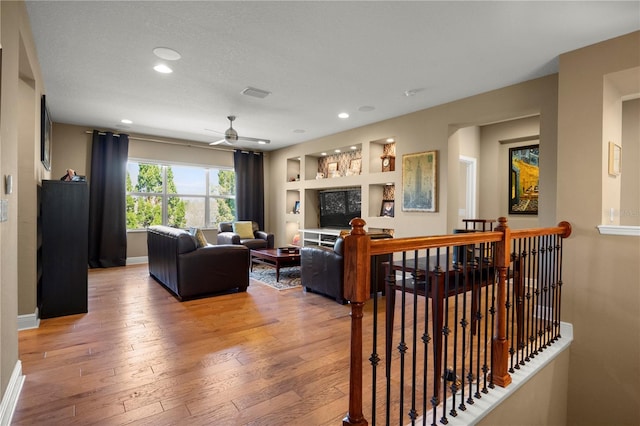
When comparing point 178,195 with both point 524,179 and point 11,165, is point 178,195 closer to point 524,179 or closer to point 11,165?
point 11,165

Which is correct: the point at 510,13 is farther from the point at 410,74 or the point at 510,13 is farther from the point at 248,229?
the point at 248,229

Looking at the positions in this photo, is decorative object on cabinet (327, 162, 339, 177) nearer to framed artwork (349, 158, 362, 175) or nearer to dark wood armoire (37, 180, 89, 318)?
framed artwork (349, 158, 362, 175)

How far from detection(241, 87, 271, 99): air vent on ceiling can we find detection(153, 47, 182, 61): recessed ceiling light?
3.24 ft

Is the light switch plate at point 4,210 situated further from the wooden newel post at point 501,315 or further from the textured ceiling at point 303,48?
the wooden newel post at point 501,315

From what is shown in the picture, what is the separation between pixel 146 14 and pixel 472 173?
5683 millimetres

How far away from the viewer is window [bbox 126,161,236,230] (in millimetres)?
6879

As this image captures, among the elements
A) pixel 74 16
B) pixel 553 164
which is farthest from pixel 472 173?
pixel 74 16

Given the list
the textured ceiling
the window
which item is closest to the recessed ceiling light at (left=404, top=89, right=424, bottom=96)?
the textured ceiling

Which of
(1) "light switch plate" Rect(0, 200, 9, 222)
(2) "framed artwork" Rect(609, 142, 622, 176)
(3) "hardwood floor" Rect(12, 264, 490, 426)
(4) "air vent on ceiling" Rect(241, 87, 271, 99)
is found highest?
(4) "air vent on ceiling" Rect(241, 87, 271, 99)

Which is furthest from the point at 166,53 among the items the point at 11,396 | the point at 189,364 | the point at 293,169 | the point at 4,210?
the point at 293,169

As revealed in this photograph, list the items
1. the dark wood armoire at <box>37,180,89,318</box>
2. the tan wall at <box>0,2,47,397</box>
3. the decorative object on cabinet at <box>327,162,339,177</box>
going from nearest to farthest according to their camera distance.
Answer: the tan wall at <box>0,2,47,397</box> < the dark wood armoire at <box>37,180,89,318</box> < the decorative object on cabinet at <box>327,162,339,177</box>

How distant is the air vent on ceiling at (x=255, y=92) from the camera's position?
Result: 163 inches

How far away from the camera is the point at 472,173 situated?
248 inches

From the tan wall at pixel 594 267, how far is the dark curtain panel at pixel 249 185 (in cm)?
629
